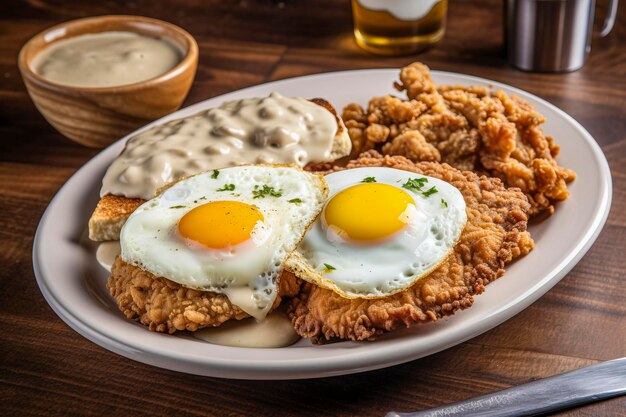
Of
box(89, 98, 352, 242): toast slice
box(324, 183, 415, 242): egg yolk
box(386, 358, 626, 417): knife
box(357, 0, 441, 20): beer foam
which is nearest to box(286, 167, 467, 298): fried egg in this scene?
box(324, 183, 415, 242): egg yolk

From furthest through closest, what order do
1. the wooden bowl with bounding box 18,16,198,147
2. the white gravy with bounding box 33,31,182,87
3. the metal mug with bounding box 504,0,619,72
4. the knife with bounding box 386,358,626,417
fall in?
the metal mug with bounding box 504,0,619,72 < the white gravy with bounding box 33,31,182,87 < the wooden bowl with bounding box 18,16,198,147 < the knife with bounding box 386,358,626,417

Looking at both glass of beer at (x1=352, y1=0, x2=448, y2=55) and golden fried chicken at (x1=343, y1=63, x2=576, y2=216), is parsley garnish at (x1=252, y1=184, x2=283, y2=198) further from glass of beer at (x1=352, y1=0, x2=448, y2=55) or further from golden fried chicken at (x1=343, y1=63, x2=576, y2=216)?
glass of beer at (x1=352, y1=0, x2=448, y2=55)

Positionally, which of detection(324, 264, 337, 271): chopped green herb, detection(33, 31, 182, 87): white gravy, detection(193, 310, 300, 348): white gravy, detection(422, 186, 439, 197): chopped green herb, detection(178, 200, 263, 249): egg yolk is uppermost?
detection(178, 200, 263, 249): egg yolk

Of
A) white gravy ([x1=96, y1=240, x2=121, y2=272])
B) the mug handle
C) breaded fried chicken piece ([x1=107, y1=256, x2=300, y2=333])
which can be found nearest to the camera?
breaded fried chicken piece ([x1=107, y1=256, x2=300, y2=333])

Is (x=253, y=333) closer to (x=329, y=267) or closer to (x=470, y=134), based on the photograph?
(x=329, y=267)

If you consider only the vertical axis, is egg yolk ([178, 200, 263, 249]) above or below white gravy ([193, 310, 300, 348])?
above

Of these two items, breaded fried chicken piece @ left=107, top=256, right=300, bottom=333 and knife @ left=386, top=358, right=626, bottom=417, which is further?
breaded fried chicken piece @ left=107, top=256, right=300, bottom=333

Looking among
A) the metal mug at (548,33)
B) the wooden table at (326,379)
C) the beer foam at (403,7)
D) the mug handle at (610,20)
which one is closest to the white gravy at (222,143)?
the wooden table at (326,379)

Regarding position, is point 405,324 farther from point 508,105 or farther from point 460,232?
point 508,105
